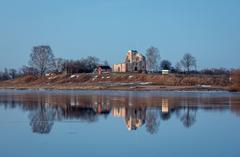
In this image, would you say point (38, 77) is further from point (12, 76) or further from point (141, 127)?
point (141, 127)

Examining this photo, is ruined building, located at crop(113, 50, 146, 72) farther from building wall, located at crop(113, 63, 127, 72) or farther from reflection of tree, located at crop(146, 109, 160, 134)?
reflection of tree, located at crop(146, 109, 160, 134)

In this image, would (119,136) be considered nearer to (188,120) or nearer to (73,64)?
(188,120)

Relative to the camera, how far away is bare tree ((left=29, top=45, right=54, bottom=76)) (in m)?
134

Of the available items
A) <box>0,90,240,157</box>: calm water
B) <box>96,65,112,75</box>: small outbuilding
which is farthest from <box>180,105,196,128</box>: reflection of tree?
<box>96,65,112,75</box>: small outbuilding

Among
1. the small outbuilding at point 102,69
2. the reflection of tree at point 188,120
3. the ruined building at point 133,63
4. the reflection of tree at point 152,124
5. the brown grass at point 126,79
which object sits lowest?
the reflection of tree at point 188,120

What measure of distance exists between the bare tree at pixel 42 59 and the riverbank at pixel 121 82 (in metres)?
3.34

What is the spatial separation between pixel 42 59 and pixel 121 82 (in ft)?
104

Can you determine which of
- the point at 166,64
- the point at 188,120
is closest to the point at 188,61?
the point at 166,64

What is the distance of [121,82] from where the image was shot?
377 ft

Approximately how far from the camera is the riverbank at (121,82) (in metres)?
99.4

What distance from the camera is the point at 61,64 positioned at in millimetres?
149250

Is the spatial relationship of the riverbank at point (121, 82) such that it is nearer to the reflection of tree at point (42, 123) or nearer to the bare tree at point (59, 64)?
the bare tree at point (59, 64)

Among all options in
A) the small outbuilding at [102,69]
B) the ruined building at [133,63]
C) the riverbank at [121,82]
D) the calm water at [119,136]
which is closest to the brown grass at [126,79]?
the riverbank at [121,82]

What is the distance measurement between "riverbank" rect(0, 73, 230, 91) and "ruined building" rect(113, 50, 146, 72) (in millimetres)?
29798
